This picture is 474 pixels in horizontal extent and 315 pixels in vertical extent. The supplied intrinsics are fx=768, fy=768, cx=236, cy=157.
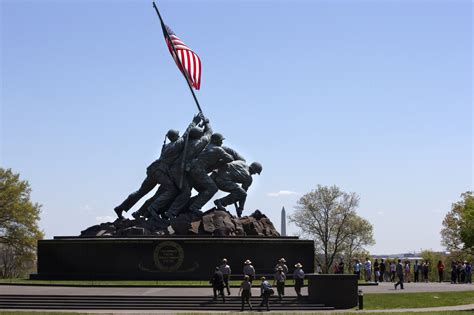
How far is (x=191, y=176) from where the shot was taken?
39.9 metres

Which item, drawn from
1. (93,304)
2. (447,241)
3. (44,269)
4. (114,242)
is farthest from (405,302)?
(447,241)

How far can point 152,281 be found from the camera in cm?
3406

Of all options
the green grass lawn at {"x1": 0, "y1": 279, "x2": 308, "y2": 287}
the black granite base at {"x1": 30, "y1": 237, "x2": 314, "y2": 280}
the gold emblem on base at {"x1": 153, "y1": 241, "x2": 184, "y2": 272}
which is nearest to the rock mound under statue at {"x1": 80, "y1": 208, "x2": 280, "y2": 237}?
the black granite base at {"x1": 30, "y1": 237, "x2": 314, "y2": 280}

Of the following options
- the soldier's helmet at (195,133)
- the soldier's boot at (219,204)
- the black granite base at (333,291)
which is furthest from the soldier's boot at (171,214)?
the black granite base at (333,291)

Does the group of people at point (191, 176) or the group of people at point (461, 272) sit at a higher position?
the group of people at point (191, 176)

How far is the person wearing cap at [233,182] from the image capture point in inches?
1592

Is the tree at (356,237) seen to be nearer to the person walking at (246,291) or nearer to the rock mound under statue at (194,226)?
the rock mound under statue at (194,226)

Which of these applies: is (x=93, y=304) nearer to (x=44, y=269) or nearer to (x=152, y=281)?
(x=152, y=281)

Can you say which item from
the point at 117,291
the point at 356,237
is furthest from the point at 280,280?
the point at 356,237

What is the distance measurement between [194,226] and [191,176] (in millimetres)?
3586

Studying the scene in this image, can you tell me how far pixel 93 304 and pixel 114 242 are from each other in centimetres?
908

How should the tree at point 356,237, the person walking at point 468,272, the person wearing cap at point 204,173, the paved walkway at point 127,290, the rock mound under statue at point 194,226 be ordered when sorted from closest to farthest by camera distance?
the paved walkway at point 127,290, the rock mound under statue at point 194,226, the person wearing cap at point 204,173, the person walking at point 468,272, the tree at point 356,237

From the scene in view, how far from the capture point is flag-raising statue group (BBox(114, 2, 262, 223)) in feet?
130

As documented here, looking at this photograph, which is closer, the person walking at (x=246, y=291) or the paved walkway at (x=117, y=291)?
the person walking at (x=246, y=291)
